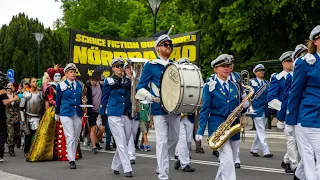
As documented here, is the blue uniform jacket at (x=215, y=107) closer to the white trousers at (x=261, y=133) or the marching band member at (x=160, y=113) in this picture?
the marching band member at (x=160, y=113)

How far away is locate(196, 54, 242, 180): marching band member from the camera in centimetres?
749

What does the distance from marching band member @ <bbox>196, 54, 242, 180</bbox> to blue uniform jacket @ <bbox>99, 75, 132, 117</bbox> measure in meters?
3.13

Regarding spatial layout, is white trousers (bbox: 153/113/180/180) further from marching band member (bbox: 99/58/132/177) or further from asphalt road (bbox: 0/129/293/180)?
marching band member (bbox: 99/58/132/177)

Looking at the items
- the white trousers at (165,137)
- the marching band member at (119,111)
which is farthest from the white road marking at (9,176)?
the white trousers at (165,137)

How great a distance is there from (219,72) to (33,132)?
7.68 meters

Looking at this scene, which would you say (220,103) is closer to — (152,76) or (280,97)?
(152,76)

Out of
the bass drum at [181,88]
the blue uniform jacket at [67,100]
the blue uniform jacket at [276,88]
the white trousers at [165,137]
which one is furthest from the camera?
the blue uniform jacket at [67,100]

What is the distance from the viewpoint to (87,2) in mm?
57188

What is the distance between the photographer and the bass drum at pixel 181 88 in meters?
8.32

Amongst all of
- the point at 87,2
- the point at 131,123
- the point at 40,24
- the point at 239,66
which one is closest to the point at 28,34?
the point at 40,24

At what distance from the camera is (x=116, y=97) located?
35.0 feet

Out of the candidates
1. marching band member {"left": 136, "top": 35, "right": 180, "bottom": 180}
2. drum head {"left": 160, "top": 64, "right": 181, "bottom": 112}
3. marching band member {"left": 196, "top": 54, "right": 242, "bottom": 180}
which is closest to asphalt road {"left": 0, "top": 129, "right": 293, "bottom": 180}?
marching band member {"left": 136, "top": 35, "right": 180, "bottom": 180}

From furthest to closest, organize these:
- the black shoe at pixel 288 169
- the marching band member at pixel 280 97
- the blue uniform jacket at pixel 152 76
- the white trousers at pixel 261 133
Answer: the white trousers at pixel 261 133 → the black shoe at pixel 288 169 → the marching band member at pixel 280 97 → the blue uniform jacket at pixel 152 76

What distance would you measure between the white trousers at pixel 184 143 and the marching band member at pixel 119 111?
105 cm
